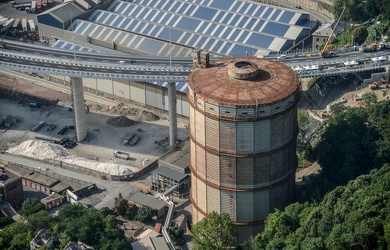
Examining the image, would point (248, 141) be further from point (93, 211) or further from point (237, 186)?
point (93, 211)

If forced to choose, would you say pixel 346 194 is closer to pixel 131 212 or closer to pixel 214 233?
pixel 214 233

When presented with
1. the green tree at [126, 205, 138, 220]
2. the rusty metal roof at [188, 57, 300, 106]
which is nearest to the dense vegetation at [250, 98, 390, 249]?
the rusty metal roof at [188, 57, 300, 106]

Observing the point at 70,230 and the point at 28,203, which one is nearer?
the point at 70,230

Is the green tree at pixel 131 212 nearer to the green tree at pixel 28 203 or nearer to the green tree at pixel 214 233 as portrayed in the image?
the green tree at pixel 28 203

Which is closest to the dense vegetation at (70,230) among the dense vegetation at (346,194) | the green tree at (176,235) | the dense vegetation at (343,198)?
the green tree at (176,235)

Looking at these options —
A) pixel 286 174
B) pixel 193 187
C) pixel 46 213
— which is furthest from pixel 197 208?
pixel 46 213

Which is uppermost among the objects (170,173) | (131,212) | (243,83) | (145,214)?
(243,83)

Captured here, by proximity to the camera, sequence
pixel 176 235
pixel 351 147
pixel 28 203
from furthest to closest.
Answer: pixel 28 203, pixel 351 147, pixel 176 235

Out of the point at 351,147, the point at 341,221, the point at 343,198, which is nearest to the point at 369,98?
the point at 351,147
